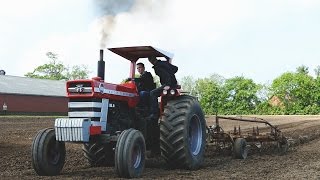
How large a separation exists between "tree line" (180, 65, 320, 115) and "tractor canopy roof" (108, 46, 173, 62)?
66.0 meters

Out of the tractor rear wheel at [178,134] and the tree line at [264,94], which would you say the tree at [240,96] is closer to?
the tree line at [264,94]

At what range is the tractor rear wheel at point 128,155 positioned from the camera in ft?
24.1

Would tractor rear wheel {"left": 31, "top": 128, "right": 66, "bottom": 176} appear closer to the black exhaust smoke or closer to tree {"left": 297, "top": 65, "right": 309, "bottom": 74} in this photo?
the black exhaust smoke

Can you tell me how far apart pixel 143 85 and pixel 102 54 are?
4.87 feet

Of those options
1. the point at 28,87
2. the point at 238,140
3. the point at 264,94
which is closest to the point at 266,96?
the point at 264,94

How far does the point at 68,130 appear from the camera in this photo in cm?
754

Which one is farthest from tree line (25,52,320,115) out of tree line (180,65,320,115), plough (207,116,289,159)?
plough (207,116,289,159)

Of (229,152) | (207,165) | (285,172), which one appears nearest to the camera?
(285,172)

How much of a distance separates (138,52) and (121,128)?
1.83 m

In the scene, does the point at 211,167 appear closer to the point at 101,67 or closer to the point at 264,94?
the point at 101,67

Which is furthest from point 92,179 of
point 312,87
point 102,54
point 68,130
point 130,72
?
point 312,87

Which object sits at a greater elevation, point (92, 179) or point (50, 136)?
point (50, 136)

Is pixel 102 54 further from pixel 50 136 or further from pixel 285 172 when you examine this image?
pixel 285 172

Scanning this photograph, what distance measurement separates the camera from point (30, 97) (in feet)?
181
